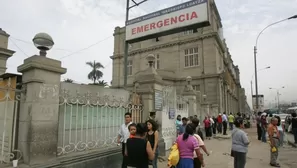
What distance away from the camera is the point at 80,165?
4887 millimetres

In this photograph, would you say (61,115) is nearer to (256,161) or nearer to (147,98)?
(147,98)

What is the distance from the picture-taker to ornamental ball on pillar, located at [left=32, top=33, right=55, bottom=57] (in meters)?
4.27

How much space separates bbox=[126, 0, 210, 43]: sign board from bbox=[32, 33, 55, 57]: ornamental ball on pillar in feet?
22.1

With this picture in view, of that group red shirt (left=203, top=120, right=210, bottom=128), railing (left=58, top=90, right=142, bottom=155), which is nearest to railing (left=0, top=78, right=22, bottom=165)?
railing (left=58, top=90, right=142, bottom=155)

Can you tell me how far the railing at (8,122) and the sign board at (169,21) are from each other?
24.4 feet

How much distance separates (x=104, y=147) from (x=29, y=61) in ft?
9.78

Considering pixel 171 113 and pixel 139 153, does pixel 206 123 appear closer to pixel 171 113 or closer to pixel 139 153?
pixel 171 113

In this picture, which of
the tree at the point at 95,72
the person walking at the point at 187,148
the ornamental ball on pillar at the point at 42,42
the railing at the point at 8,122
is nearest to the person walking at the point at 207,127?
the person walking at the point at 187,148

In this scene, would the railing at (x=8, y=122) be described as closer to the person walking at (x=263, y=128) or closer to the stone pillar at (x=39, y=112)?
the stone pillar at (x=39, y=112)

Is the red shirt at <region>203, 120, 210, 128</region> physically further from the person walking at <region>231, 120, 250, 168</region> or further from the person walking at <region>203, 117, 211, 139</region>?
the person walking at <region>231, 120, 250, 168</region>

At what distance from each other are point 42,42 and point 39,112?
4.55ft

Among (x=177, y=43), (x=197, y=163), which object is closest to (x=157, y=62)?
(x=177, y=43)

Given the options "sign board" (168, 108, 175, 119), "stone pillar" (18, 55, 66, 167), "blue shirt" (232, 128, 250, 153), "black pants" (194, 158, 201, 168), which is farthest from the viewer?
"sign board" (168, 108, 175, 119)

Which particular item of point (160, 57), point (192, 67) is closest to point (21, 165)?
point (192, 67)
